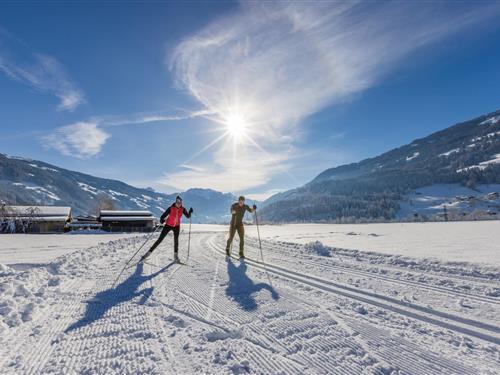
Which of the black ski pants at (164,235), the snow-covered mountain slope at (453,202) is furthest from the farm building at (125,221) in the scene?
the snow-covered mountain slope at (453,202)

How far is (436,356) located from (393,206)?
7179 inches

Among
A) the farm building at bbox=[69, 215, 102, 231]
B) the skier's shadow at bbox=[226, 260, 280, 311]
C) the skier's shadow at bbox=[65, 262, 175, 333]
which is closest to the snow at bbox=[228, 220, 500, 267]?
the skier's shadow at bbox=[226, 260, 280, 311]

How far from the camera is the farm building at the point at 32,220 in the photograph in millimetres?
46750

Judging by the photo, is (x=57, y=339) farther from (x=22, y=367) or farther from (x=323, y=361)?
(x=323, y=361)

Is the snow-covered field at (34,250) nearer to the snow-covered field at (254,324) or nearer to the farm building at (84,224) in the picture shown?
the snow-covered field at (254,324)

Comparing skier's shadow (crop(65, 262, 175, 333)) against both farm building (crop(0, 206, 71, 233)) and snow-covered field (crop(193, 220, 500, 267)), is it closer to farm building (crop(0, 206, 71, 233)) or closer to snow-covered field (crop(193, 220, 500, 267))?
snow-covered field (crop(193, 220, 500, 267))

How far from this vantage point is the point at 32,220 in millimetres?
50625

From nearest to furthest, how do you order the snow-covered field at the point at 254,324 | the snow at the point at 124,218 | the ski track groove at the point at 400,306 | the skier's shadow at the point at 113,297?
the snow-covered field at the point at 254,324 < the ski track groove at the point at 400,306 < the skier's shadow at the point at 113,297 < the snow at the point at 124,218

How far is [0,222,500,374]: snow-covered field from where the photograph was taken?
2.74 metres

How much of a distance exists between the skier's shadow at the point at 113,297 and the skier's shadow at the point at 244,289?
1573 millimetres

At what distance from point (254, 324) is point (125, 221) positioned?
59648mm

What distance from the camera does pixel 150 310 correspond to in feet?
→ 14.4

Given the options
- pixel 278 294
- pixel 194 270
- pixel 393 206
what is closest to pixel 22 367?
pixel 278 294

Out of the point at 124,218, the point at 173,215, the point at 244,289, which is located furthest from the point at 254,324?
the point at 124,218
